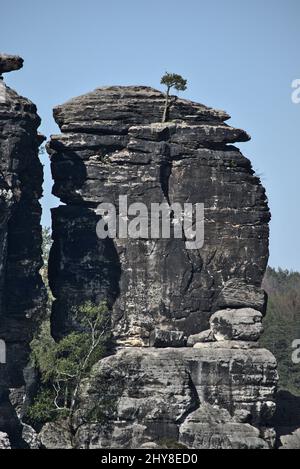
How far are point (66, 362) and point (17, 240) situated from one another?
5.38 metres

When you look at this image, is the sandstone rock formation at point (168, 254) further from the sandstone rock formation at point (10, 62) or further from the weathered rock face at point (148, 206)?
the sandstone rock formation at point (10, 62)

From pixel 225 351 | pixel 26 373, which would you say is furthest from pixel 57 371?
pixel 225 351

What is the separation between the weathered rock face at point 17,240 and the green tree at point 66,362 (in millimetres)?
1093

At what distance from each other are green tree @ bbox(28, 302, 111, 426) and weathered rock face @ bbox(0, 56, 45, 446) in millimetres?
1093

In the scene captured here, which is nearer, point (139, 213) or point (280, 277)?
point (139, 213)

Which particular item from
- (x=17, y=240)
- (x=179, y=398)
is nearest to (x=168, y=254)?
(x=179, y=398)

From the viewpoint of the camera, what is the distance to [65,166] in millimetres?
99125

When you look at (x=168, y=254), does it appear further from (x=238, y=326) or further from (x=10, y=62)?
(x=10, y=62)

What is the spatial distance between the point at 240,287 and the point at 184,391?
18.9ft

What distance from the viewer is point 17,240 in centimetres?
9544

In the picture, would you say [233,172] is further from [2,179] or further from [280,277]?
[280,277]

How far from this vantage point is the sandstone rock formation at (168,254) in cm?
9669

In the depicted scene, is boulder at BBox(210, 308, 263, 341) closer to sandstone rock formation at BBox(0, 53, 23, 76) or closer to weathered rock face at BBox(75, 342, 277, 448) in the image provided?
weathered rock face at BBox(75, 342, 277, 448)
